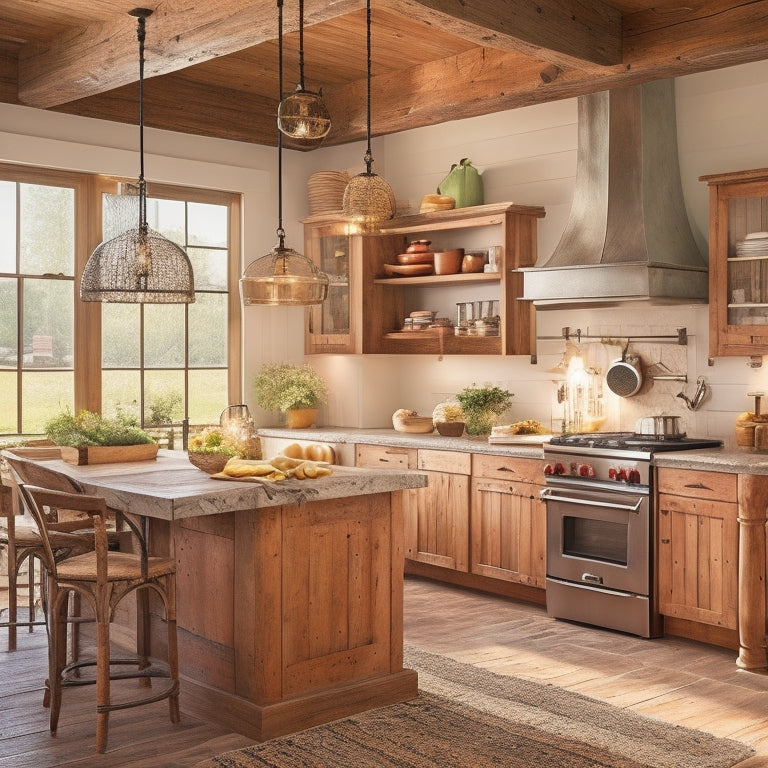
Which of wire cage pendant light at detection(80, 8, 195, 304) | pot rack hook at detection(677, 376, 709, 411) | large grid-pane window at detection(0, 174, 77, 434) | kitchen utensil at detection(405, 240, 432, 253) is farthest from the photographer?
kitchen utensil at detection(405, 240, 432, 253)

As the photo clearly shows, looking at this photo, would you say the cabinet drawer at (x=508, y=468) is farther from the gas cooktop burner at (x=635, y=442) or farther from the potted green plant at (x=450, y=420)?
the potted green plant at (x=450, y=420)

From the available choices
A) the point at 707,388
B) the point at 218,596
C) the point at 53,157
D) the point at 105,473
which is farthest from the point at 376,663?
the point at 53,157

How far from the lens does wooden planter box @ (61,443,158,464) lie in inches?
193

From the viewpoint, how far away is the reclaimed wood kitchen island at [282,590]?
386cm

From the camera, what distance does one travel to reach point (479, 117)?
697 centimetres

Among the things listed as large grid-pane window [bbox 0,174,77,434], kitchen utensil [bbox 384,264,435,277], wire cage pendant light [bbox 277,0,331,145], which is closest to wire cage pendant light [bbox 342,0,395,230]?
wire cage pendant light [bbox 277,0,331,145]

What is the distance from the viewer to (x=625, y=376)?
6109 millimetres

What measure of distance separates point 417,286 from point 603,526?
102 inches

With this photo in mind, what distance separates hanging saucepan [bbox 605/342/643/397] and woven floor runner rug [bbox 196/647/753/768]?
2175 mm

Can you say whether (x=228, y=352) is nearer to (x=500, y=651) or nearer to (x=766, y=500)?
(x=500, y=651)

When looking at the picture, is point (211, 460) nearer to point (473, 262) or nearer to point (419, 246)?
point (473, 262)

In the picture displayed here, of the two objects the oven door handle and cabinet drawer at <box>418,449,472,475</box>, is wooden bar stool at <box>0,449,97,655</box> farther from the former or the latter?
the oven door handle

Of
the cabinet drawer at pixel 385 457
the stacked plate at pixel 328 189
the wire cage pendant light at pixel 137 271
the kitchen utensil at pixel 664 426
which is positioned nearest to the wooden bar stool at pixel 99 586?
the wire cage pendant light at pixel 137 271

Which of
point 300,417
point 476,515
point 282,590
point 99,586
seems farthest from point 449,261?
point 99,586
